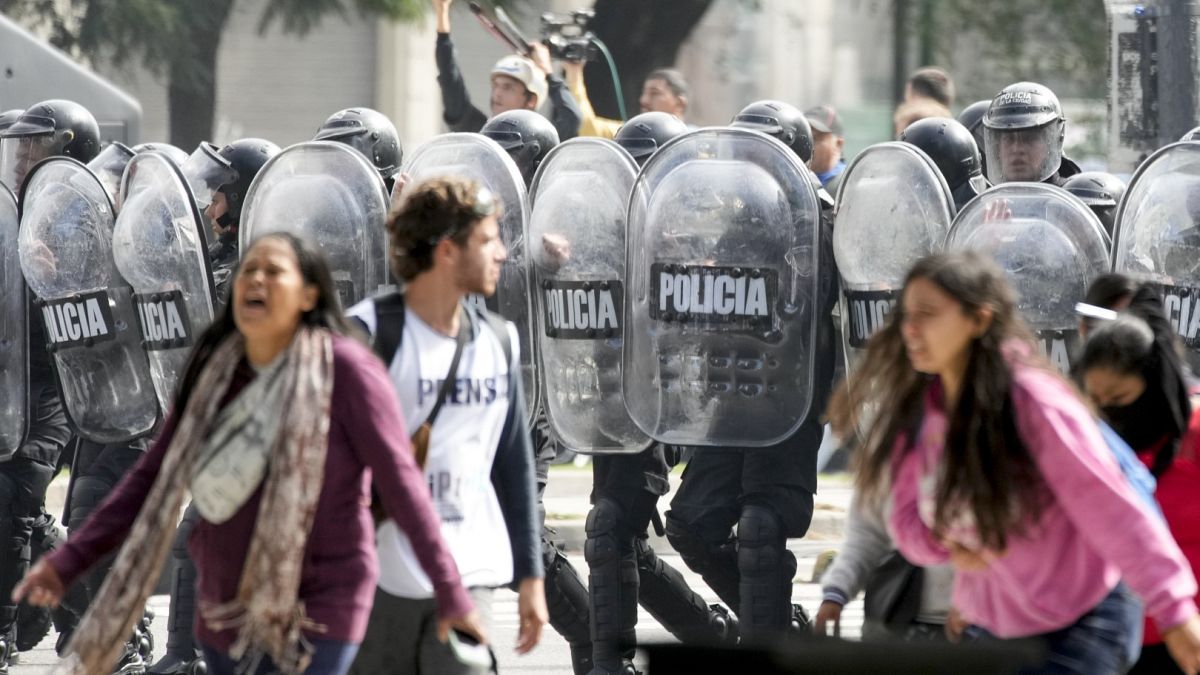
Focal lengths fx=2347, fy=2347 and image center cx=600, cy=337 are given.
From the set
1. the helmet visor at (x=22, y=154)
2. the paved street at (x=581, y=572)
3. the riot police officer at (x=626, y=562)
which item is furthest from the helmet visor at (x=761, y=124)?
Answer: the helmet visor at (x=22, y=154)

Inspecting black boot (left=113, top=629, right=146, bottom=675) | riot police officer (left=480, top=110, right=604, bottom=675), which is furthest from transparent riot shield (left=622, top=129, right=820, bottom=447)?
black boot (left=113, top=629, right=146, bottom=675)

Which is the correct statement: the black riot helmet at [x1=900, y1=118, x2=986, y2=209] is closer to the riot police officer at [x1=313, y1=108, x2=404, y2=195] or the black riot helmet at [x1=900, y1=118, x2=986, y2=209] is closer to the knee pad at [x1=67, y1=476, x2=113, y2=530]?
the riot police officer at [x1=313, y1=108, x2=404, y2=195]

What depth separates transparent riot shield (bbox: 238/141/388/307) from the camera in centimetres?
704

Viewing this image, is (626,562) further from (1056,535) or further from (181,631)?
(1056,535)

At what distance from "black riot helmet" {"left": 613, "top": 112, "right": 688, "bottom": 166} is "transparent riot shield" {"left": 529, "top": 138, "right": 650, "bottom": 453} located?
593 millimetres

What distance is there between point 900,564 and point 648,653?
1.44 m

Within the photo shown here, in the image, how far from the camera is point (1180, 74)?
8.59 meters

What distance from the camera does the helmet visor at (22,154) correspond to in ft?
27.0

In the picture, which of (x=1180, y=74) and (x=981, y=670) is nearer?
(x=981, y=670)

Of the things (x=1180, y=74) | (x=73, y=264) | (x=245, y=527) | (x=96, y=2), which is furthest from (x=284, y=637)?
(x=96, y=2)

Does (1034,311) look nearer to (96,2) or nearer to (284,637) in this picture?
(284,637)

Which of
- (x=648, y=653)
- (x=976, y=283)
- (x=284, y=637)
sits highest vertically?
(x=976, y=283)

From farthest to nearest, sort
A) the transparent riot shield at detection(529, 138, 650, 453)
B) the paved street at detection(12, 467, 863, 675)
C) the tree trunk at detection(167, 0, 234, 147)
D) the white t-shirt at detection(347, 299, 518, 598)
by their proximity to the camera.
→ the tree trunk at detection(167, 0, 234, 147)
the paved street at detection(12, 467, 863, 675)
the transparent riot shield at detection(529, 138, 650, 453)
the white t-shirt at detection(347, 299, 518, 598)

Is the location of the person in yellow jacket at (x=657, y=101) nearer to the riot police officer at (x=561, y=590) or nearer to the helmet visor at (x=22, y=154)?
the helmet visor at (x=22, y=154)
